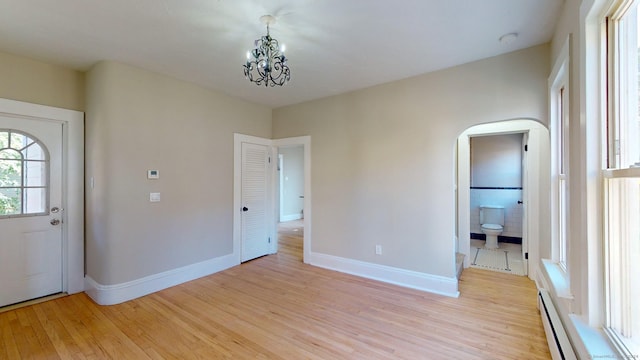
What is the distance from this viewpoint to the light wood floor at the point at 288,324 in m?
2.04

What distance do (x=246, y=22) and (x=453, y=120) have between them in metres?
2.37

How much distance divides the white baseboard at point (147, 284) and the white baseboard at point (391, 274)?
5.00 ft

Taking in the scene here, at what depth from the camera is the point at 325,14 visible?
2.04 meters

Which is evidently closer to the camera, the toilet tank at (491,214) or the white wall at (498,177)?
the white wall at (498,177)

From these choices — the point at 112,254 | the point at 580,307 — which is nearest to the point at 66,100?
the point at 112,254

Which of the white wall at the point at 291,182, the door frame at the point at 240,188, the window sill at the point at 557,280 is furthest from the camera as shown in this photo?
the white wall at the point at 291,182

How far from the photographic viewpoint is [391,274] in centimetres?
340

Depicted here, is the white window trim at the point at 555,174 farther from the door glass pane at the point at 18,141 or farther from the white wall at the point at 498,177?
the door glass pane at the point at 18,141

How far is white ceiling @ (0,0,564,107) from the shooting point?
194 cm

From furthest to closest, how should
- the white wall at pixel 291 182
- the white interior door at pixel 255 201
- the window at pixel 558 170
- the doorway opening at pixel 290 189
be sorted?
the white wall at pixel 291 182 → the doorway opening at pixel 290 189 → the white interior door at pixel 255 201 → the window at pixel 558 170

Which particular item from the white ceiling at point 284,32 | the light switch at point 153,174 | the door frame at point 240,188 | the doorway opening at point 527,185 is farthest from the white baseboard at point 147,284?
the doorway opening at point 527,185

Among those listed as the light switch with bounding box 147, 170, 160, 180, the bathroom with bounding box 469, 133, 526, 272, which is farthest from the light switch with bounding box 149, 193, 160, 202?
the bathroom with bounding box 469, 133, 526, 272

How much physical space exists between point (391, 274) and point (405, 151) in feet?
5.25

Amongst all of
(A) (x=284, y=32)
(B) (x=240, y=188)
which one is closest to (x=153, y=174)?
(B) (x=240, y=188)
